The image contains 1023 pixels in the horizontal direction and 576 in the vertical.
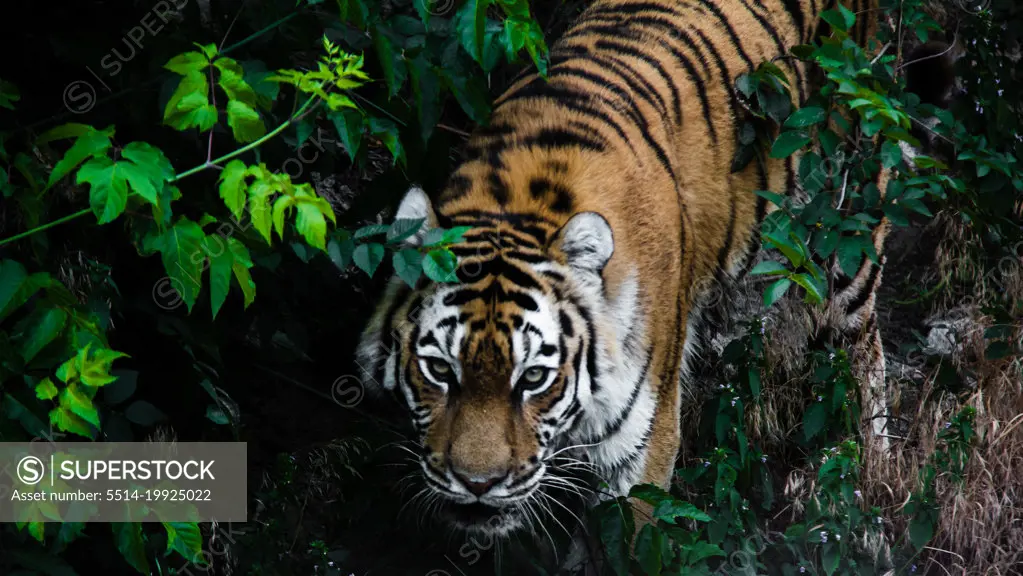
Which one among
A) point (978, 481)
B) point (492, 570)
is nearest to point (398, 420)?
point (492, 570)

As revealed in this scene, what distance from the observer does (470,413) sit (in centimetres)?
336

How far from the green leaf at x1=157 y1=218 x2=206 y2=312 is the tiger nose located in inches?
40.7

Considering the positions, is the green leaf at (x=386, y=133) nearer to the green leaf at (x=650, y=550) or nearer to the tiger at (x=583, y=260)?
the tiger at (x=583, y=260)

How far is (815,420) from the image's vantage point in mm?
4254

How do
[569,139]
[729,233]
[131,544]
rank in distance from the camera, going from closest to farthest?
[131,544]
[569,139]
[729,233]

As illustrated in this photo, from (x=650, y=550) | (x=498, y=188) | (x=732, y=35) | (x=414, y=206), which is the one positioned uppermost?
(x=732, y=35)

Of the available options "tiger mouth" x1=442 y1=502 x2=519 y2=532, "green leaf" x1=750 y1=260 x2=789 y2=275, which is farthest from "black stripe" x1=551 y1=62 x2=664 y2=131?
"tiger mouth" x1=442 y1=502 x2=519 y2=532

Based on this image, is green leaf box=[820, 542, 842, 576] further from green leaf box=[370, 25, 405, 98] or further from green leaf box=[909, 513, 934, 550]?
green leaf box=[370, 25, 405, 98]

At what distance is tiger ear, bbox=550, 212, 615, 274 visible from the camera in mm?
3449

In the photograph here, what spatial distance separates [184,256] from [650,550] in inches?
64.3

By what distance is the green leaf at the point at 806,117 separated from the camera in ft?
12.5

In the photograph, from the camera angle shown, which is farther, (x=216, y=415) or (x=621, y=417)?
(x=621, y=417)

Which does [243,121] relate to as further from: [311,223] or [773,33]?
[773,33]

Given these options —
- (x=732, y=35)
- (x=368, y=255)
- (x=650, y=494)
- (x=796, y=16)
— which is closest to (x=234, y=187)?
(x=368, y=255)
